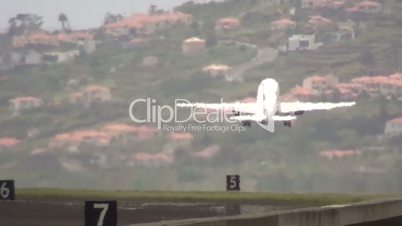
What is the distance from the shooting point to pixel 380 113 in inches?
7638

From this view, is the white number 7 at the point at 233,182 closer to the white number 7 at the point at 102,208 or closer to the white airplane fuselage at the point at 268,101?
the white number 7 at the point at 102,208

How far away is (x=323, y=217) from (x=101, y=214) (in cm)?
1028

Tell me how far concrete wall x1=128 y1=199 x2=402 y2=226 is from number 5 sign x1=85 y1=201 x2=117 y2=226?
148 cm

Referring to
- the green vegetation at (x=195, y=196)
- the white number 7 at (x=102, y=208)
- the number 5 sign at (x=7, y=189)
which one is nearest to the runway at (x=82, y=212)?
the number 5 sign at (x=7, y=189)

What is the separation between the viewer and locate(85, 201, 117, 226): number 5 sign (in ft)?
87.9

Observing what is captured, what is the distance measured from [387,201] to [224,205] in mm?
25490

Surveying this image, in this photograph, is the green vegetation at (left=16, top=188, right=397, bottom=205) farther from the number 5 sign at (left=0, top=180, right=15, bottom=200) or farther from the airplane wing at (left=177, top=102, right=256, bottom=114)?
the airplane wing at (left=177, top=102, right=256, bottom=114)

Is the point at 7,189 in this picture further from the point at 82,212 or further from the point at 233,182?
the point at 233,182

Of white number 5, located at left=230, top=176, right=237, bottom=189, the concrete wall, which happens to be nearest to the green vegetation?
white number 5, located at left=230, top=176, right=237, bottom=189

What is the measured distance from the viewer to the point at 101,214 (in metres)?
26.8

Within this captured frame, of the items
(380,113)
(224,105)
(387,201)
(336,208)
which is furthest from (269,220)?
(380,113)

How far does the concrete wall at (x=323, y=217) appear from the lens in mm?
27984

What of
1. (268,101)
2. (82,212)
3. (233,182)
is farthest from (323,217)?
(268,101)

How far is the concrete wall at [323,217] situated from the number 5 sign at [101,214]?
148 cm
